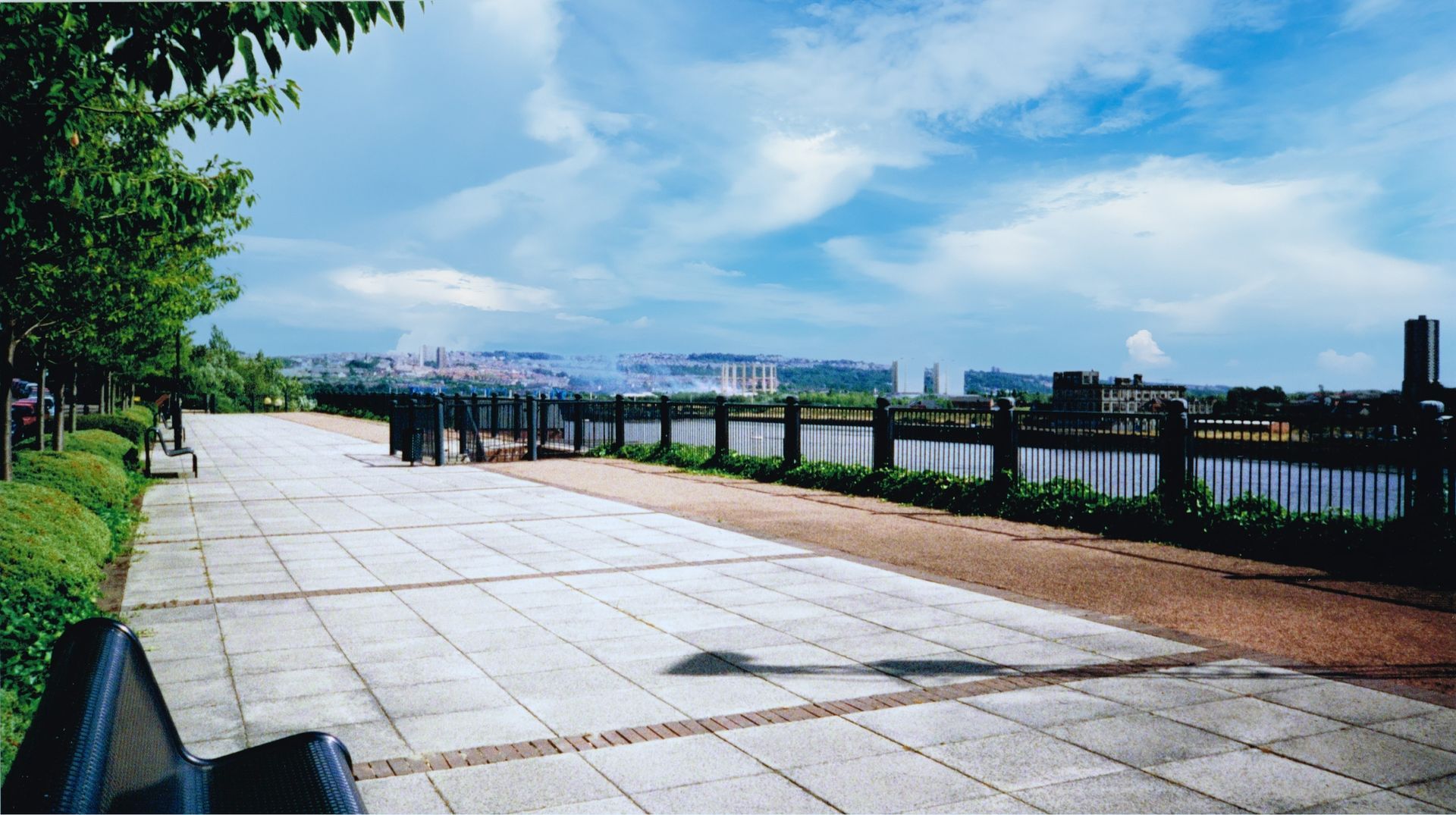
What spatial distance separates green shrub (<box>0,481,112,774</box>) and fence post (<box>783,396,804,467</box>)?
33.8ft

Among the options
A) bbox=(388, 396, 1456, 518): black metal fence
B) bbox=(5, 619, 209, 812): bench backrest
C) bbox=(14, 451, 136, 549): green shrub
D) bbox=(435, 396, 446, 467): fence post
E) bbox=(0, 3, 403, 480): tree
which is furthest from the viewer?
bbox=(435, 396, 446, 467): fence post

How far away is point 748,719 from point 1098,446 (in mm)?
7881

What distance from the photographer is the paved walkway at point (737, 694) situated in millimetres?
3857

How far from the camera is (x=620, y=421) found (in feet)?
70.7

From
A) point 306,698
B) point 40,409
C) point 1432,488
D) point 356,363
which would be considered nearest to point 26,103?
point 306,698

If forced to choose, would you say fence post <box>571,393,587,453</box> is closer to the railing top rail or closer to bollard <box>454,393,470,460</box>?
bollard <box>454,393,470,460</box>

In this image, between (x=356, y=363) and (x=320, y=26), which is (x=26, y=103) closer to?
(x=320, y=26)

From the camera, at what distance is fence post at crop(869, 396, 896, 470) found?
46.6 feet

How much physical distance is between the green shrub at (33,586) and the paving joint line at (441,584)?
0.63m

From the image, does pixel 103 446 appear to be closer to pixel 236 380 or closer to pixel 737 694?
pixel 737 694

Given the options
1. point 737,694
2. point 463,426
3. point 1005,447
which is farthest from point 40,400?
point 737,694

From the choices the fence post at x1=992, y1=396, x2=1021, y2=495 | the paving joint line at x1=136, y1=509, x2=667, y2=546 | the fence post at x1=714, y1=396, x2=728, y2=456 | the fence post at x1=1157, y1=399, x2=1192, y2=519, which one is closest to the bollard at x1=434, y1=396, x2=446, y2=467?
the fence post at x1=714, y1=396, x2=728, y2=456

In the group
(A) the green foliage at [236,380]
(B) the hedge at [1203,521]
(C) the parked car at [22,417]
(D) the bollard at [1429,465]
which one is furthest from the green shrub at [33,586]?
(A) the green foliage at [236,380]

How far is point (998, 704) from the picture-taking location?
484 centimetres
